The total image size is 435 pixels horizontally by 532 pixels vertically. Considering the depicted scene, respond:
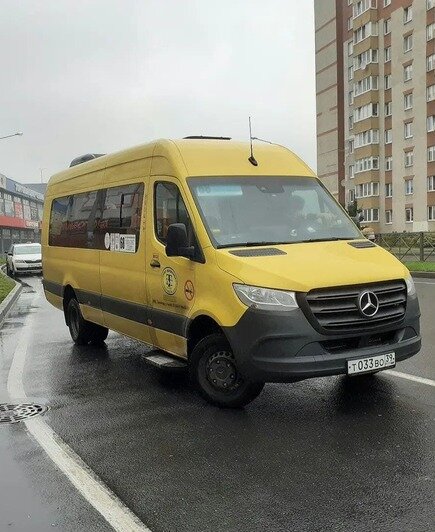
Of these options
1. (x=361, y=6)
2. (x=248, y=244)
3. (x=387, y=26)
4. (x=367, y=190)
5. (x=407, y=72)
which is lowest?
(x=248, y=244)

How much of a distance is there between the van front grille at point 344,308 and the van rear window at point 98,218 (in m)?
2.57

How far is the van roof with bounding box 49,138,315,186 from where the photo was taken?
613 cm

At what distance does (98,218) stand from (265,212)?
2906mm

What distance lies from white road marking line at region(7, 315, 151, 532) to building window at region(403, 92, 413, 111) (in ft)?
174

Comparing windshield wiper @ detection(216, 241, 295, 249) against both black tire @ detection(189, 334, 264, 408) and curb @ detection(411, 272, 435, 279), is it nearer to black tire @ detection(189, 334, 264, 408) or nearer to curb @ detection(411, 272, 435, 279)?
black tire @ detection(189, 334, 264, 408)

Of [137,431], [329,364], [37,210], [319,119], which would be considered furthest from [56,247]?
[37,210]

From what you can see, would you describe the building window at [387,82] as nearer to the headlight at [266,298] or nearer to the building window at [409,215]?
the building window at [409,215]

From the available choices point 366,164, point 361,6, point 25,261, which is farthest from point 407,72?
point 25,261

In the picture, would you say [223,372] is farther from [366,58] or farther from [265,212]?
[366,58]

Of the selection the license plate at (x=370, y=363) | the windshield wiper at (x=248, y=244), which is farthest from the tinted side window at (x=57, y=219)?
the license plate at (x=370, y=363)

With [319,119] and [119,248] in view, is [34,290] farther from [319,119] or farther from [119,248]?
[319,119]

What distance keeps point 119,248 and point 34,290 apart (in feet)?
46.9

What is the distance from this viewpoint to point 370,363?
16.6 feet

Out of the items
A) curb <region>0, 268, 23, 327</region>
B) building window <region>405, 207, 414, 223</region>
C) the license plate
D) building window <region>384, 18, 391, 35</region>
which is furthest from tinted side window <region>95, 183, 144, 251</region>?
building window <region>384, 18, 391, 35</region>
